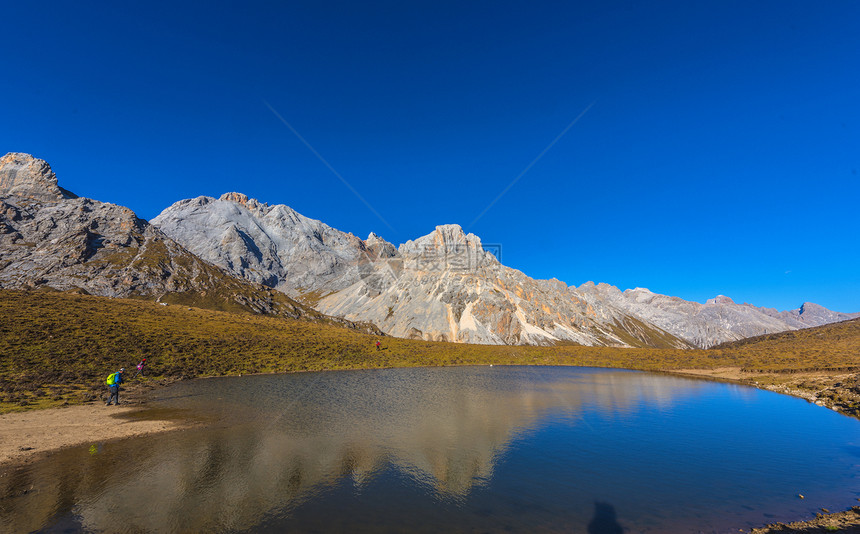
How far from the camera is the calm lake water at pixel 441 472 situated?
53.0 feet

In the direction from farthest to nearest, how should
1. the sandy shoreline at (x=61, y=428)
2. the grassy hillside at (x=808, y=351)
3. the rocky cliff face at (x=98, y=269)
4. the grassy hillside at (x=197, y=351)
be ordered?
1. the rocky cliff face at (x=98, y=269)
2. the grassy hillside at (x=808, y=351)
3. the grassy hillside at (x=197, y=351)
4. the sandy shoreline at (x=61, y=428)

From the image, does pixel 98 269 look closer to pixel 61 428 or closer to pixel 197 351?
pixel 197 351

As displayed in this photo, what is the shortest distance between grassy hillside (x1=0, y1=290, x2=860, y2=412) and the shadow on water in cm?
4764

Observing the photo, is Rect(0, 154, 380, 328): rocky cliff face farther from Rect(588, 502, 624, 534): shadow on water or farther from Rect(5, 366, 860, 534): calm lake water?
Rect(588, 502, 624, 534): shadow on water

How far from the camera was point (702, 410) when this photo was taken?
4297 cm

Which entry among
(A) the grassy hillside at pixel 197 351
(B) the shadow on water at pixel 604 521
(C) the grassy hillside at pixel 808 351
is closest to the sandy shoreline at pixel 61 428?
(A) the grassy hillside at pixel 197 351

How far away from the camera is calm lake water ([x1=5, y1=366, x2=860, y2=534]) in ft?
53.0

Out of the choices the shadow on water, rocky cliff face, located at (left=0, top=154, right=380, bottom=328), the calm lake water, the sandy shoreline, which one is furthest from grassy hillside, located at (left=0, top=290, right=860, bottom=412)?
rocky cliff face, located at (left=0, top=154, right=380, bottom=328)

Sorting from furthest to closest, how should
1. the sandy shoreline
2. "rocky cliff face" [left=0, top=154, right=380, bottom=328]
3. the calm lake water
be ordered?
1. "rocky cliff face" [left=0, top=154, right=380, bottom=328]
2. the sandy shoreline
3. the calm lake water

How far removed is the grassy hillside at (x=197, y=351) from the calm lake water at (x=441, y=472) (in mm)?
18359

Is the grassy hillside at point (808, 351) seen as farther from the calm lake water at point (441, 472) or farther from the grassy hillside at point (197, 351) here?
the calm lake water at point (441, 472)

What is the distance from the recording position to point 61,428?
27.5 metres

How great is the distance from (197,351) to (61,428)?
4343 centimetres

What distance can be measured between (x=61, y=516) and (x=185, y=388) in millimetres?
37726
